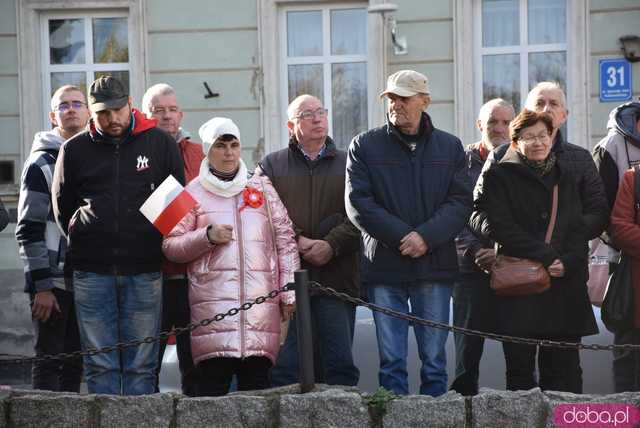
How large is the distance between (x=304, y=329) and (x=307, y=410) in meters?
0.37

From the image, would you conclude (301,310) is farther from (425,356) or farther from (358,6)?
(358,6)

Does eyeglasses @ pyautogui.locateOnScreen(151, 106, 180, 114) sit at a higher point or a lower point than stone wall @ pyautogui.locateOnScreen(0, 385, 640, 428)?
higher

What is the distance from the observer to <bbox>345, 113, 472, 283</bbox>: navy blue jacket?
6.54 metres

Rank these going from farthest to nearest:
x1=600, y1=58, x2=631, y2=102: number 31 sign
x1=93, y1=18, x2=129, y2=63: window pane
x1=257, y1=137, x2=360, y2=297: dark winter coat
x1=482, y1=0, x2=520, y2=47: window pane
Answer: x1=93, y1=18, x2=129, y2=63: window pane → x1=482, y1=0, x2=520, y2=47: window pane → x1=600, y1=58, x2=631, y2=102: number 31 sign → x1=257, y1=137, x2=360, y2=297: dark winter coat

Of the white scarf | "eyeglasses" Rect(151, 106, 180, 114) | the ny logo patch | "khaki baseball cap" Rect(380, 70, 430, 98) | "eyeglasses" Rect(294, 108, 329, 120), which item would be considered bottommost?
the white scarf

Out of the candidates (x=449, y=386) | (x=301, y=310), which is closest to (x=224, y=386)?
(x=301, y=310)

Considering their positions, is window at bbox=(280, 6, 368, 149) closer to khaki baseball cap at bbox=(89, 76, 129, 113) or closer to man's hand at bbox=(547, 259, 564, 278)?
khaki baseball cap at bbox=(89, 76, 129, 113)

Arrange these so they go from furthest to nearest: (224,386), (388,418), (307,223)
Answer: (307,223), (224,386), (388,418)

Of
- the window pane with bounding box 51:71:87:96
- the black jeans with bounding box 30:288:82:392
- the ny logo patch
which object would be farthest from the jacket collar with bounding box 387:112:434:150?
the window pane with bounding box 51:71:87:96

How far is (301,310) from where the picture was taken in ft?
19.7

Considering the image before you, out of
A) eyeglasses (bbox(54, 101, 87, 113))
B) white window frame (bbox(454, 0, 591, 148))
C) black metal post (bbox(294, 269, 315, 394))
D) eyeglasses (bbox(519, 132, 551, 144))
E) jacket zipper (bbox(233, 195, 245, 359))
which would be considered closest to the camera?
black metal post (bbox(294, 269, 315, 394))

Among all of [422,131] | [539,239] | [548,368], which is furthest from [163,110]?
[548,368]

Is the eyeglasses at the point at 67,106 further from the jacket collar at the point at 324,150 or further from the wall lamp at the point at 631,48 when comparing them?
the wall lamp at the point at 631,48

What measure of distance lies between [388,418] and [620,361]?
1588 mm
